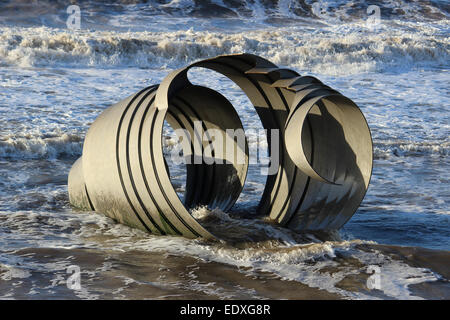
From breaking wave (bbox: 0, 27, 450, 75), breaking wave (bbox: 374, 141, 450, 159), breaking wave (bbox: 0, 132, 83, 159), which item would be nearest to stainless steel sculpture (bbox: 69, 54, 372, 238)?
breaking wave (bbox: 0, 132, 83, 159)

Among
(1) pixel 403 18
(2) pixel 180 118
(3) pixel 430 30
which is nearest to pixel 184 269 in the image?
(2) pixel 180 118

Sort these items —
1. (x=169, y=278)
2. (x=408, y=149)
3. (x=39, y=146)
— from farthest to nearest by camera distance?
(x=408, y=149) < (x=39, y=146) < (x=169, y=278)

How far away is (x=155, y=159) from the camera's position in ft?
16.6

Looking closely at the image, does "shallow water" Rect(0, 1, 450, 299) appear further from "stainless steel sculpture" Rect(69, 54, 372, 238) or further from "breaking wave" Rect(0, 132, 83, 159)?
"stainless steel sculpture" Rect(69, 54, 372, 238)

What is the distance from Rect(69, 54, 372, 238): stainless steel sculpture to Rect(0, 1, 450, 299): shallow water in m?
0.24

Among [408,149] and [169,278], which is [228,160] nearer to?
[169,278]

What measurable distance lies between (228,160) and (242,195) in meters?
0.70

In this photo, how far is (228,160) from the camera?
6844 mm

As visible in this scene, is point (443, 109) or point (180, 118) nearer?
point (180, 118)

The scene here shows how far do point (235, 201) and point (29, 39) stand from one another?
13611mm

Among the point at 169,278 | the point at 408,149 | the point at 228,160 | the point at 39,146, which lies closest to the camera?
the point at 169,278

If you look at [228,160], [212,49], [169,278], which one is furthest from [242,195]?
[212,49]

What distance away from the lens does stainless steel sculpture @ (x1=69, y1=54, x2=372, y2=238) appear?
204 inches
